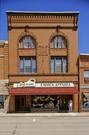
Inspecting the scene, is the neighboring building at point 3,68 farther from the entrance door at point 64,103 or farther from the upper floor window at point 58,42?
the entrance door at point 64,103

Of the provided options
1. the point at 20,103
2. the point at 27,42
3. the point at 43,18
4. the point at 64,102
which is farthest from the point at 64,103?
the point at 43,18

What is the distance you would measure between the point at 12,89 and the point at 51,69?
527 centimetres

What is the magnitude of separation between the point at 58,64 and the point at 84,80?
11.9 feet

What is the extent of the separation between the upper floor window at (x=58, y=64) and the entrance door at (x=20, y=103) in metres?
4.89

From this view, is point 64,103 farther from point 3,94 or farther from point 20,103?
point 3,94

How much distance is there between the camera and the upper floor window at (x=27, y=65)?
169ft

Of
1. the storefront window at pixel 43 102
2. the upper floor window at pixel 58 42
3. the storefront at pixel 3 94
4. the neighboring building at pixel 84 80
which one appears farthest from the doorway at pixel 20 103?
the upper floor window at pixel 58 42

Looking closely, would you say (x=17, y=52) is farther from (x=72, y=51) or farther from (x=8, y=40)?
(x=72, y=51)

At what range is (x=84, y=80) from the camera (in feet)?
168

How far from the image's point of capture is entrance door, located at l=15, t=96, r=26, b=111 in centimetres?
5112

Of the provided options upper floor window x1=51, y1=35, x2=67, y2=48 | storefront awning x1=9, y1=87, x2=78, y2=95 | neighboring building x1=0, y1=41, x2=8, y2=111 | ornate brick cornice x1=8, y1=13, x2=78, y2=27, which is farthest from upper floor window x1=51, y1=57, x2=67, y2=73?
neighboring building x1=0, y1=41, x2=8, y2=111

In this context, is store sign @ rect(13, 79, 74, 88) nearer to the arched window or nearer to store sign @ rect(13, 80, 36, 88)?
store sign @ rect(13, 80, 36, 88)

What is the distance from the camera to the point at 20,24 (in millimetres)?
51500

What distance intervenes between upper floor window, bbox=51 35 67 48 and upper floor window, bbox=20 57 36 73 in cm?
294
